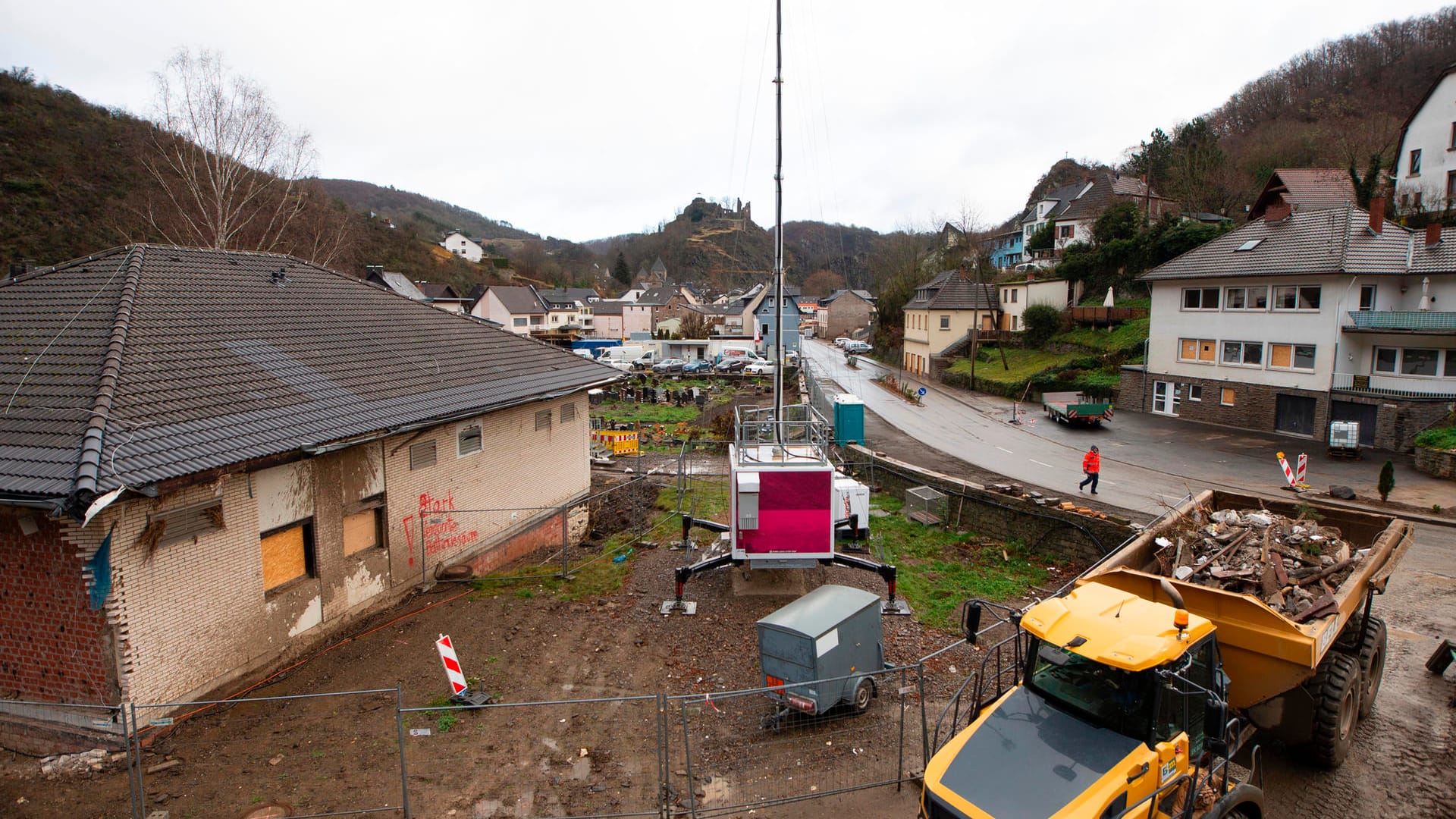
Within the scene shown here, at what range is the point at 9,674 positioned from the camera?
8.40 metres

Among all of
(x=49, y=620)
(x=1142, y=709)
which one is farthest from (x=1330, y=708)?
(x=49, y=620)

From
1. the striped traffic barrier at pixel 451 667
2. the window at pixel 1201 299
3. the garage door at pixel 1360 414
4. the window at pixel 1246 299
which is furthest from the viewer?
the window at pixel 1201 299

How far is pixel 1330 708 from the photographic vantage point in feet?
25.5

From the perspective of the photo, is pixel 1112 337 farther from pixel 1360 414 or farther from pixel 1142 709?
pixel 1142 709

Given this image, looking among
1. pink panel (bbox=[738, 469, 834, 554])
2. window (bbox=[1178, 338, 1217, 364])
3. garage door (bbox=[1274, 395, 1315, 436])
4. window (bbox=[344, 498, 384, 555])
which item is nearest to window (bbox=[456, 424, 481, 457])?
window (bbox=[344, 498, 384, 555])

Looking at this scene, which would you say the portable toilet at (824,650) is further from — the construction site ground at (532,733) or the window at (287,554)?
the window at (287,554)

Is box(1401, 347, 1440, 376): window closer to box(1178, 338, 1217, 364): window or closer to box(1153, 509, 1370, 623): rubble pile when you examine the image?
box(1178, 338, 1217, 364): window

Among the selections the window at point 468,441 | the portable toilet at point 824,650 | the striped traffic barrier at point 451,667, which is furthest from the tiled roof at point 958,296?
the striped traffic barrier at point 451,667

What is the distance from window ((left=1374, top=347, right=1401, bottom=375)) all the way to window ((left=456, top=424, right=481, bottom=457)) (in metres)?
32.7

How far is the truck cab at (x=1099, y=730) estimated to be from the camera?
521cm

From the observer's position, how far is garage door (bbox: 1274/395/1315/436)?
28.7m

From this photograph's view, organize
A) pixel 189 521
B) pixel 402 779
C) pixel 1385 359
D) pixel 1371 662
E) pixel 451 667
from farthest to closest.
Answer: pixel 1385 359
pixel 1371 662
pixel 451 667
pixel 189 521
pixel 402 779

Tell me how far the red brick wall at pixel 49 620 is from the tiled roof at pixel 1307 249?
1450 inches

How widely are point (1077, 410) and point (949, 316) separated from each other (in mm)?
26025
